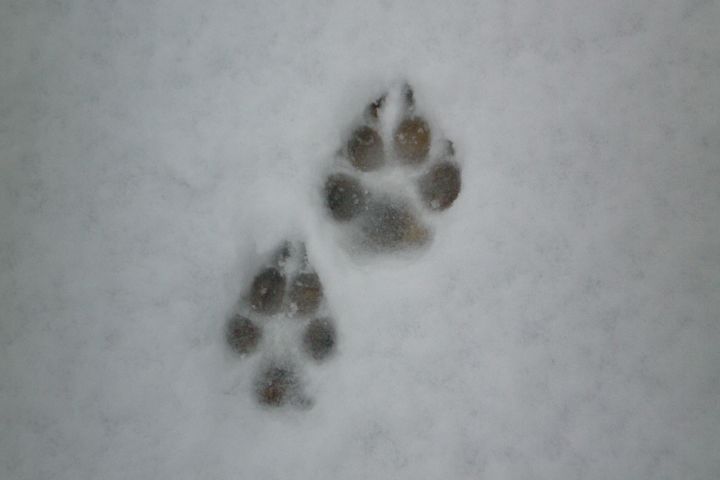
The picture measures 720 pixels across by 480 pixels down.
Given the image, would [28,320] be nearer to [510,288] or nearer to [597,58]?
[510,288]

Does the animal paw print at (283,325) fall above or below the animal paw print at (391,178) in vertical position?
below

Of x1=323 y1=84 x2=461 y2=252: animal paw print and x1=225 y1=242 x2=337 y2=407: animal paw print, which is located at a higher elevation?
x1=323 y1=84 x2=461 y2=252: animal paw print

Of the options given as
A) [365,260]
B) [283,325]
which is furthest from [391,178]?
[283,325]

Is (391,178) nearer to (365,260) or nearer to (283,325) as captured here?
(365,260)
